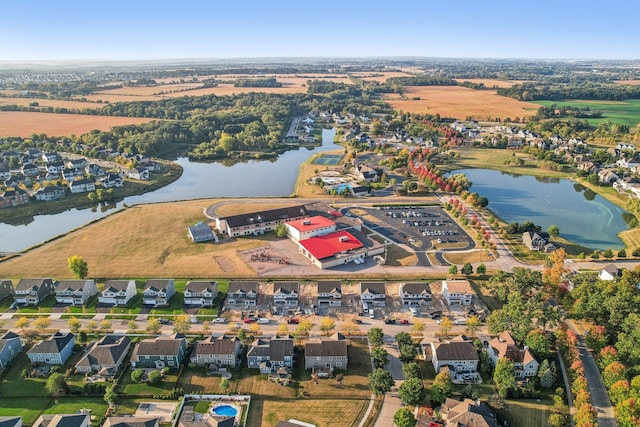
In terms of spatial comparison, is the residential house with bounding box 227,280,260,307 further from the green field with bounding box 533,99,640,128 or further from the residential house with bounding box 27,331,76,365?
the green field with bounding box 533,99,640,128

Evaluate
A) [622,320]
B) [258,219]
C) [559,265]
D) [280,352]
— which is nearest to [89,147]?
[258,219]

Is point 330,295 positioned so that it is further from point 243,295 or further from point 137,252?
point 137,252

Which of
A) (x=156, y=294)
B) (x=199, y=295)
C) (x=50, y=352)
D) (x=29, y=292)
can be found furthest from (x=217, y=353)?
(x=29, y=292)

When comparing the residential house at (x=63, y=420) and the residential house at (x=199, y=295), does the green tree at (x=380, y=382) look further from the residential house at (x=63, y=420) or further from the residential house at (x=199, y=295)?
the residential house at (x=63, y=420)

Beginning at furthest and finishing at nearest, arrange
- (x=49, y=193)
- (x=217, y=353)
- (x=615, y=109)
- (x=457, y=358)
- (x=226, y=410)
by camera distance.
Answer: (x=615, y=109) → (x=49, y=193) → (x=217, y=353) → (x=457, y=358) → (x=226, y=410)

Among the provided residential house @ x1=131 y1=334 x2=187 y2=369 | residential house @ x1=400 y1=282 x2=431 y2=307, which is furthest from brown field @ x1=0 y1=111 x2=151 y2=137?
residential house @ x1=400 y1=282 x2=431 y2=307

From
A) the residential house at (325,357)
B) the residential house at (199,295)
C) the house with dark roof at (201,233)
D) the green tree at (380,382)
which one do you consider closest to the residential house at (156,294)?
the residential house at (199,295)

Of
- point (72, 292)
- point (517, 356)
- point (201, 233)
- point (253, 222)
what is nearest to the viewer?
point (517, 356)
